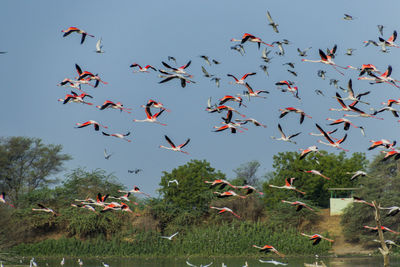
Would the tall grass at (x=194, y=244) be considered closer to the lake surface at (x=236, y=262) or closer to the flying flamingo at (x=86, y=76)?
the lake surface at (x=236, y=262)

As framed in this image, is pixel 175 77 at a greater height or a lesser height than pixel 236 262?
greater

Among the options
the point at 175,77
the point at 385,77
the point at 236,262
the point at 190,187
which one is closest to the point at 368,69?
the point at 385,77

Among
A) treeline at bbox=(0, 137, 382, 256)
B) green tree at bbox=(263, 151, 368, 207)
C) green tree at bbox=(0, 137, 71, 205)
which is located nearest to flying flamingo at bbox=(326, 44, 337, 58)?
treeline at bbox=(0, 137, 382, 256)

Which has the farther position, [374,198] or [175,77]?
[374,198]

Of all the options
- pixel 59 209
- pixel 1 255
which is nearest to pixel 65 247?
pixel 59 209

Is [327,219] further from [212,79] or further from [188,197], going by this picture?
[212,79]

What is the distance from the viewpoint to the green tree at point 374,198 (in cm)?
3850

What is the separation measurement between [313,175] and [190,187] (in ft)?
36.8

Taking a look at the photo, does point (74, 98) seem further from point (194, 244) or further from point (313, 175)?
point (313, 175)

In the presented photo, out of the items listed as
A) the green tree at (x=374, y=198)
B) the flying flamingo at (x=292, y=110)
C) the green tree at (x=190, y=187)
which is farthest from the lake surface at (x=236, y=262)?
the flying flamingo at (x=292, y=110)

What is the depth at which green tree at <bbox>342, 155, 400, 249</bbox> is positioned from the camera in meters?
38.5

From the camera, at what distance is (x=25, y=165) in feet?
192

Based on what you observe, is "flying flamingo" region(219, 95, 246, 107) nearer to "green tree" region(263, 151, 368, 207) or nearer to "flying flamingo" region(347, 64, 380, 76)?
"flying flamingo" region(347, 64, 380, 76)

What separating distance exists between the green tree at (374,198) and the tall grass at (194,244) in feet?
10.4
